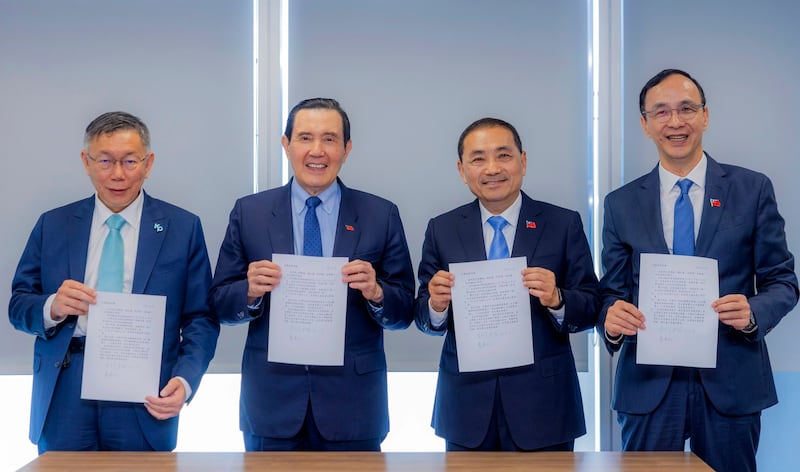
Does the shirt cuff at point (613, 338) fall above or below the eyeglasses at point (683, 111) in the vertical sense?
below

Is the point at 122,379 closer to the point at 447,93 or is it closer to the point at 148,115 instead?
the point at 148,115

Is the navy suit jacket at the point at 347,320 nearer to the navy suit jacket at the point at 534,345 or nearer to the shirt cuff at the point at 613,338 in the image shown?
the navy suit jacket at the point at 534,345

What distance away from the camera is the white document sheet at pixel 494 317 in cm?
253

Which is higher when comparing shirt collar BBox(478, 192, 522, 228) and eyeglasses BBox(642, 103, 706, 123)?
eyeglasses BBox(642, 103, 706, 123)

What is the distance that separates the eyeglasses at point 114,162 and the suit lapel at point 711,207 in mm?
2060

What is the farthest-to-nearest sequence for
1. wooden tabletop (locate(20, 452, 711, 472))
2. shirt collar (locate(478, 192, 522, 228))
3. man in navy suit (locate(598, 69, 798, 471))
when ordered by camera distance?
shirt collar (locate(478, 192, 522, 228))
man in navy suit (locate(598, 69, 798, 471))
wooden tabletop (locate(20, 452, 711, 472))

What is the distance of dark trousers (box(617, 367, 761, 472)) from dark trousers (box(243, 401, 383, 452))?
3.41 feet

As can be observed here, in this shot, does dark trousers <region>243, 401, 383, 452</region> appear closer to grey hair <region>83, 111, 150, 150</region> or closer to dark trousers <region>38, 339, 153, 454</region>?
dark trousers <region>38, 339, 153, 454</region>

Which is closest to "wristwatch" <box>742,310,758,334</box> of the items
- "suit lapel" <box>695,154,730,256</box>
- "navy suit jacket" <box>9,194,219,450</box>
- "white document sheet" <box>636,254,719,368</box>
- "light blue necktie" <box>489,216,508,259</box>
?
"white document sheet" <box>636,254,719,368</box>

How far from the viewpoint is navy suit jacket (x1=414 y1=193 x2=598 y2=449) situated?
8.50 feet

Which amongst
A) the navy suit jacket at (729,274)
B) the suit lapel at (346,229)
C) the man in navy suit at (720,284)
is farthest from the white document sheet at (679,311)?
the suit lapel at (346,229)

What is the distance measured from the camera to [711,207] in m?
2.66

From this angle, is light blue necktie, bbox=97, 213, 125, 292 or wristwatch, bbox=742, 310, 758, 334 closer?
wristwatch, bbox=742, 310, 758, 334

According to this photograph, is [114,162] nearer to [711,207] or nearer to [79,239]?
[79,239]
